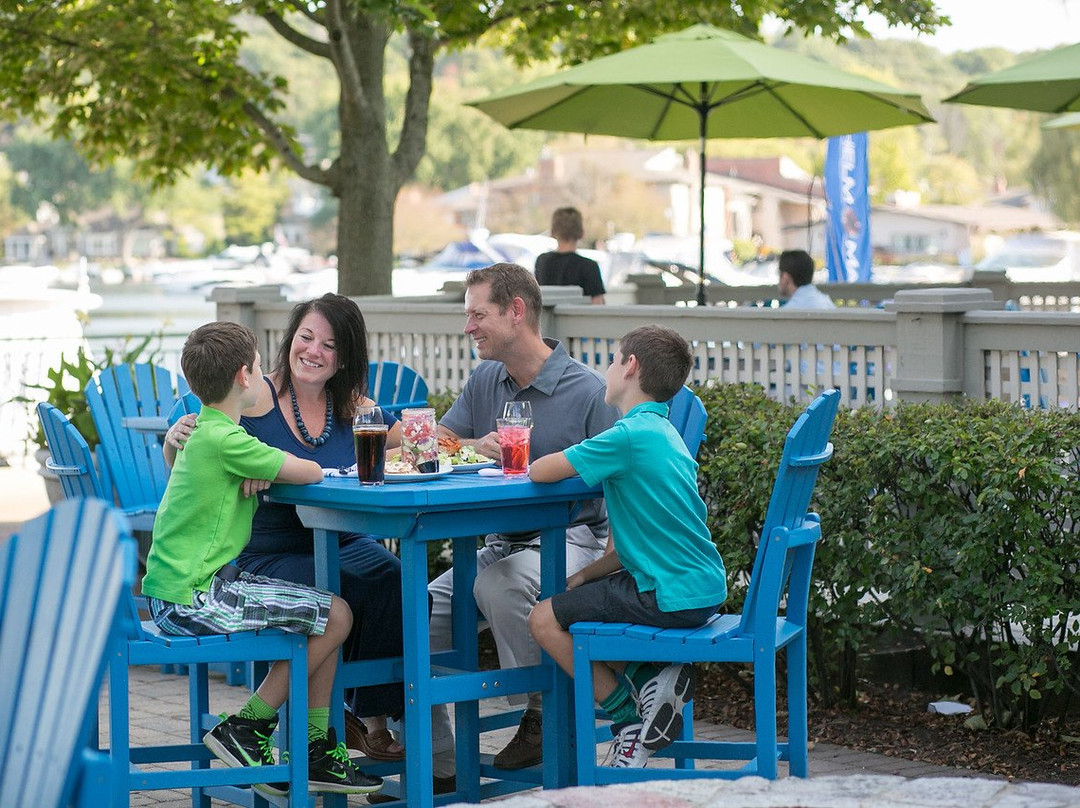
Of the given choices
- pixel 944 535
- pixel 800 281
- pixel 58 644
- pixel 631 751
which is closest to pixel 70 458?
pixel 631 751

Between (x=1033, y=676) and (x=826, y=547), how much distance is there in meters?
0.81

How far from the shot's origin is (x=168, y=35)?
11086 millimetres

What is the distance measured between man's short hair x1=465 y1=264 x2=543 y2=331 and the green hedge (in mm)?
1131

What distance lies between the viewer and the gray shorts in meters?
4.02

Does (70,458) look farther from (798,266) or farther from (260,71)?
(260,71)

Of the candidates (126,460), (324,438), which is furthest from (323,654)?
(126,460)

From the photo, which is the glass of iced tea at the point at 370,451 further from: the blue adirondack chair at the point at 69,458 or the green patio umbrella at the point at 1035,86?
the green patio umbrella at the point at 1035,86

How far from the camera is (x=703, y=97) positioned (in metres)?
10.7

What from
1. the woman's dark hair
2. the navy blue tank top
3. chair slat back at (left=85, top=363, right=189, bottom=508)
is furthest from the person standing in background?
the navy blue tank top

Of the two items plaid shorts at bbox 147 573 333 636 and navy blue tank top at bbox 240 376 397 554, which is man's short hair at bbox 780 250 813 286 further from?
plaid shorts at bbox 147 573 333 636

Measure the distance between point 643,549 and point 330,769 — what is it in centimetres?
102

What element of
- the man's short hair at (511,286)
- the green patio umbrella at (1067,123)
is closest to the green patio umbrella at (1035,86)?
the green patio umbrella at (1067,123)

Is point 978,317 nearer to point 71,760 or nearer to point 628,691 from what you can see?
point 628,691

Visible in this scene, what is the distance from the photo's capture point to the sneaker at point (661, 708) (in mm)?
4070
